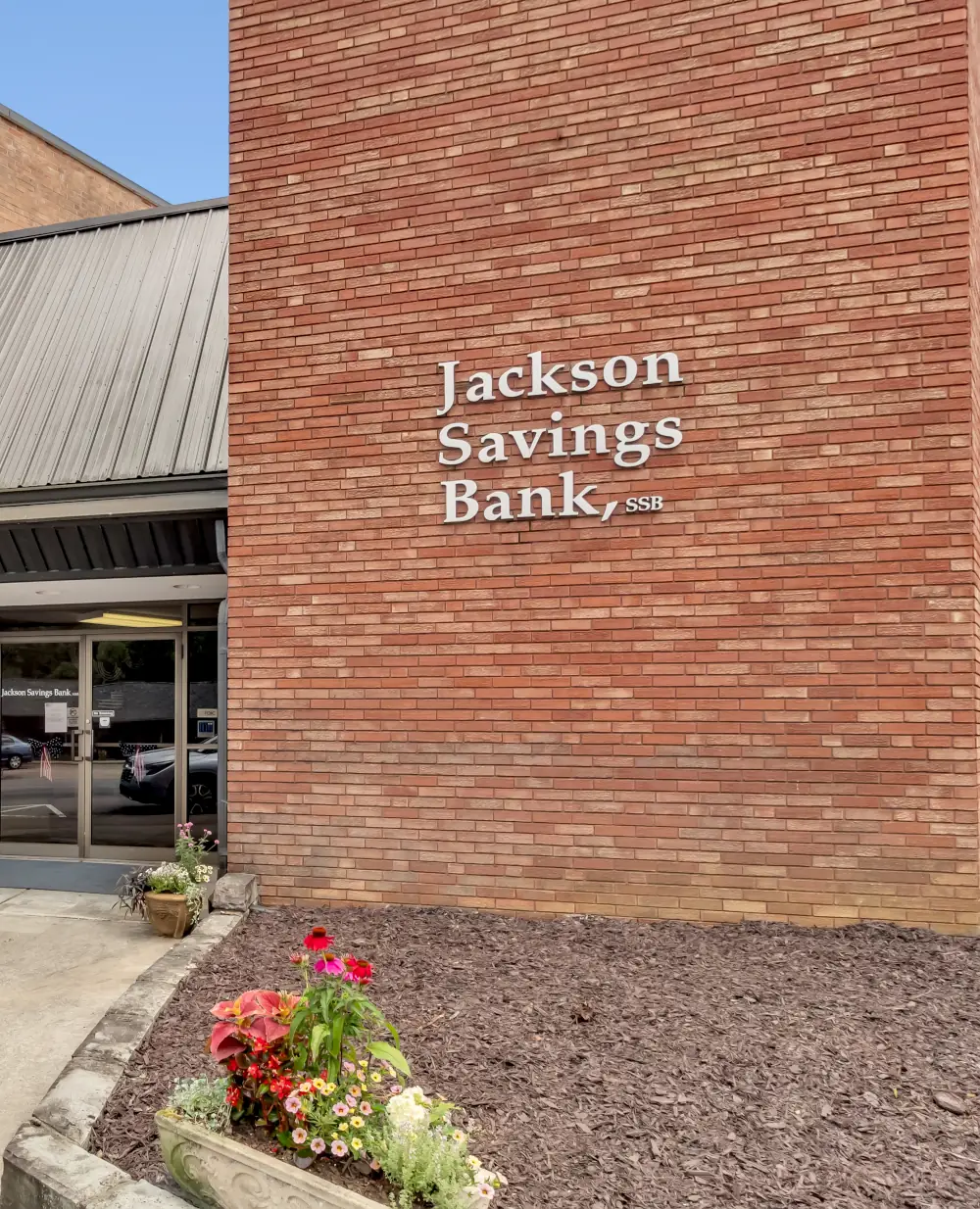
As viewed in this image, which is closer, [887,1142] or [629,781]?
[887,1142]

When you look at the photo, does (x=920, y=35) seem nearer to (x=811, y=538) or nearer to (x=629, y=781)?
(x=811, y=538)

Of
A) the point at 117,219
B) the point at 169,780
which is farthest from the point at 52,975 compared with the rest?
the point at 117,219

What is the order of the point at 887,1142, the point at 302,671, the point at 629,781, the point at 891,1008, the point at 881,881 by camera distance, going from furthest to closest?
the point at 302,671, the point at 629,781, the point at 881,881, the point at 891,1008, the point at 887,1142

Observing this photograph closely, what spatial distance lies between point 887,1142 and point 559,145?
6.22 m

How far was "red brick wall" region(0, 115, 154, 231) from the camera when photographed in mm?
15180

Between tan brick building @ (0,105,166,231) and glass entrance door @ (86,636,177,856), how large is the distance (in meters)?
8.97

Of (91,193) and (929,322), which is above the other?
(91,193)

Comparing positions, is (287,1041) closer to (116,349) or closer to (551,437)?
(551,437)

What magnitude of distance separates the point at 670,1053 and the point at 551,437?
396 centimetres

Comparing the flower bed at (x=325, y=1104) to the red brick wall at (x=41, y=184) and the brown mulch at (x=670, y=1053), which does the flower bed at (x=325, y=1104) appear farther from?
the red brick wall at (x=41, y=184)

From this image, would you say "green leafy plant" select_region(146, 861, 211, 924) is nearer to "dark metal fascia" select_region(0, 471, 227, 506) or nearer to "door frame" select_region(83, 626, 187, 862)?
"door frame" select_region(83, 626, 187, 862)

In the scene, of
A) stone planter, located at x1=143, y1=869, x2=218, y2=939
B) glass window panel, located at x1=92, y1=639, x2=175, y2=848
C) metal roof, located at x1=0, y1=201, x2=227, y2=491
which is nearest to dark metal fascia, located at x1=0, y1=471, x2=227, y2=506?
metal roof, located at x1=0, y1=201, x2=227, y2=491

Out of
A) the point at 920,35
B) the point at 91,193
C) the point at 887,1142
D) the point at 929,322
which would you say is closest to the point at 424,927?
the point at 887,1142

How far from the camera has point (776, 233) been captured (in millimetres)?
6488
